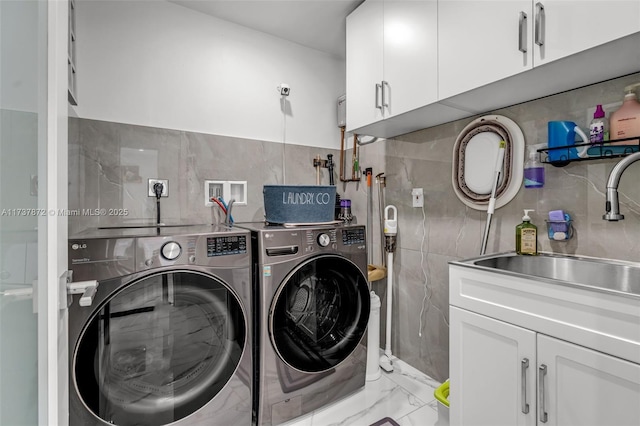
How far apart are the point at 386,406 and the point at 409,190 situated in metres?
1.39

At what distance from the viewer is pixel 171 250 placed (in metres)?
1.29

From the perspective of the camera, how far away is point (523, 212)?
154 centimetres

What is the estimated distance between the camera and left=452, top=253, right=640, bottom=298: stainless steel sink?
3.92ft

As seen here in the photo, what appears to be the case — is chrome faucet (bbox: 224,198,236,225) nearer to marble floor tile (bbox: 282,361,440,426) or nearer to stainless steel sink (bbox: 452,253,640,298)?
marble floor tile (bbox: 282,361,440,426)

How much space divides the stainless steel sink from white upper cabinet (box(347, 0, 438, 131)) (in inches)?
34.1

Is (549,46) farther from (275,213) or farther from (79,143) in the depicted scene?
(79,143)

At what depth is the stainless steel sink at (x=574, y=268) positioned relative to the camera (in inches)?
47.0

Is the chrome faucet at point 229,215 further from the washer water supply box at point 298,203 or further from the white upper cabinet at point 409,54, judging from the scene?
the white upper cabinet at point 409,54

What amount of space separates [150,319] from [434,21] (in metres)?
1.93

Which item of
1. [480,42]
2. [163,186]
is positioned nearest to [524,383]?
[480,42]

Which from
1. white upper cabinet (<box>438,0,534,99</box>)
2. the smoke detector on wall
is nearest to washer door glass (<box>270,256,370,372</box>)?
white upper cabinet (<box>438,0,534,99</box>)

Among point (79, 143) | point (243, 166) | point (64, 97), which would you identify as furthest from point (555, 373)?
point (79, 143)

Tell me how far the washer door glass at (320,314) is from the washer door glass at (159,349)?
0.80ft

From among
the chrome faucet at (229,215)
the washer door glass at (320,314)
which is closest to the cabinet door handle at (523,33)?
the washer door glass at (320,314)
